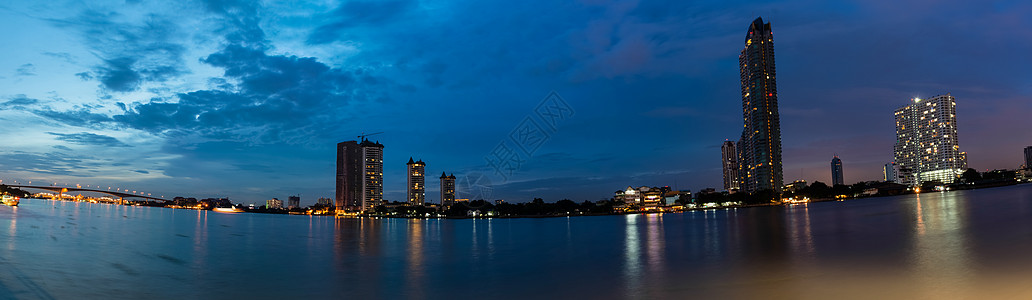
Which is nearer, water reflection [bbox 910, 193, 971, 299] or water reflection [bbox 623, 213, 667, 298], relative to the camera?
water reflection [bbox 910, 193, 971, 299]

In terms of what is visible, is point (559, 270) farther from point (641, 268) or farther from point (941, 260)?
point (941, 260)

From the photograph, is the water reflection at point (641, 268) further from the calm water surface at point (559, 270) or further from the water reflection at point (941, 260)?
the water reflection at point (941, 260)

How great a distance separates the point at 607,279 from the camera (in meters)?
34.0

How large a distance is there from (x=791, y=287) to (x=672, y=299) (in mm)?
6934

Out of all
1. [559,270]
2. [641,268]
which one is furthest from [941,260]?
[559,270]

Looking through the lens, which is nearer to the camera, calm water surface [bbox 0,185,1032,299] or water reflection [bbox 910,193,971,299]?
water reflection [bbox 910,193,971,299]

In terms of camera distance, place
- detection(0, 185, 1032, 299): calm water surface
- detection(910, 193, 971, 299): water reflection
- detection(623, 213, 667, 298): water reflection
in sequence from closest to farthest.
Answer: detection(910, 193, 971, 299): water reflection → detection(0, 185, 1032, 299): calm water surface → detection(623, 213, 667, 298): water reflection

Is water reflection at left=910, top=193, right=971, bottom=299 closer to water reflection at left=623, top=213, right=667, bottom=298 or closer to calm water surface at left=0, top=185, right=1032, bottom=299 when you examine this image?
calm water surface at left=0, top=185, right=1032, bottom=299

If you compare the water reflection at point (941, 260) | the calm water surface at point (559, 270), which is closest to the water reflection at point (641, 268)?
the calm water surface at point (559, 270)

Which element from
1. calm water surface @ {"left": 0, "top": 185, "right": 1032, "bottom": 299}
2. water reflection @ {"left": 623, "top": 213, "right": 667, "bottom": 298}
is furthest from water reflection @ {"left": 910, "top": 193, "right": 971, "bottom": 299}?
water reflection @ {"left": 623, "top": 213, "right": 667, "bottom": 298}

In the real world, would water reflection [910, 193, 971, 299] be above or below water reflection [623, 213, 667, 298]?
above

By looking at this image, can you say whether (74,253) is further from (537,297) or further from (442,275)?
(537,297)

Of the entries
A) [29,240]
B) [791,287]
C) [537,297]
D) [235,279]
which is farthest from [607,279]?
[29,240]

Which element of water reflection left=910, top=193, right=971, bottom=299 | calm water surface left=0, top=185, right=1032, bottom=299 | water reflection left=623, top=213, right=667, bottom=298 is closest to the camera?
water reflection left=910, top=193, right=971, bottom=299
